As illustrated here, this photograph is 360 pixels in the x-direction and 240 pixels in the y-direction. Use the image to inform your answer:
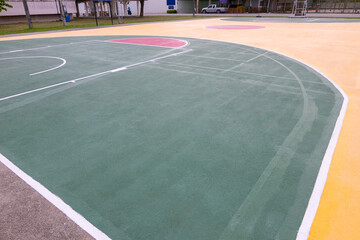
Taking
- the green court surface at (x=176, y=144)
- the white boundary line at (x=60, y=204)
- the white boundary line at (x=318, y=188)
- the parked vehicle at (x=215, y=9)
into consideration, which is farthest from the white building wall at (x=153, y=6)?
the white boundary line at (x=60, y=204)

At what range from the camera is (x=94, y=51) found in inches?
507

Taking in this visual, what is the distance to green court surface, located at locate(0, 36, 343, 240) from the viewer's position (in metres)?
2.93

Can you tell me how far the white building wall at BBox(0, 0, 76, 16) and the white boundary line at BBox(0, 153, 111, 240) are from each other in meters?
37.7

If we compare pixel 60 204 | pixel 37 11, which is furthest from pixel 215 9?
pixel 60 204

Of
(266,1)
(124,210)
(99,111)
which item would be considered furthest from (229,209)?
(266,1)

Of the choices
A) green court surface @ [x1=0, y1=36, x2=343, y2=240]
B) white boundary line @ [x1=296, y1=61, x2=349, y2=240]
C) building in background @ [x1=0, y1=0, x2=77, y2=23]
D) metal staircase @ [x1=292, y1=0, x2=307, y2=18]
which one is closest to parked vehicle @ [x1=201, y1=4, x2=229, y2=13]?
metal staircase @ [x1=292, y1=0, x2=307, y2=18]

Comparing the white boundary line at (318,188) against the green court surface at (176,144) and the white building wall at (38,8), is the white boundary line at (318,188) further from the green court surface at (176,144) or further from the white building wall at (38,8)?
the white building wall at (38,8)

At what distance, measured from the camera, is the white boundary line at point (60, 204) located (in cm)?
268

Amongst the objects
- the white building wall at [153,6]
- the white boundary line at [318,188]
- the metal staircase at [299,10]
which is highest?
the white building wall at [153,6]

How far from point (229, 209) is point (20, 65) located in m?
10.9

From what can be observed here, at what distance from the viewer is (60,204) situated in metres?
3.06

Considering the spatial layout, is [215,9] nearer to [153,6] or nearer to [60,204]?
[153,6]

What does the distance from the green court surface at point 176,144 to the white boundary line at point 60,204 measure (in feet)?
0.23

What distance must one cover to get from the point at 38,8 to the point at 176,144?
130 feet
